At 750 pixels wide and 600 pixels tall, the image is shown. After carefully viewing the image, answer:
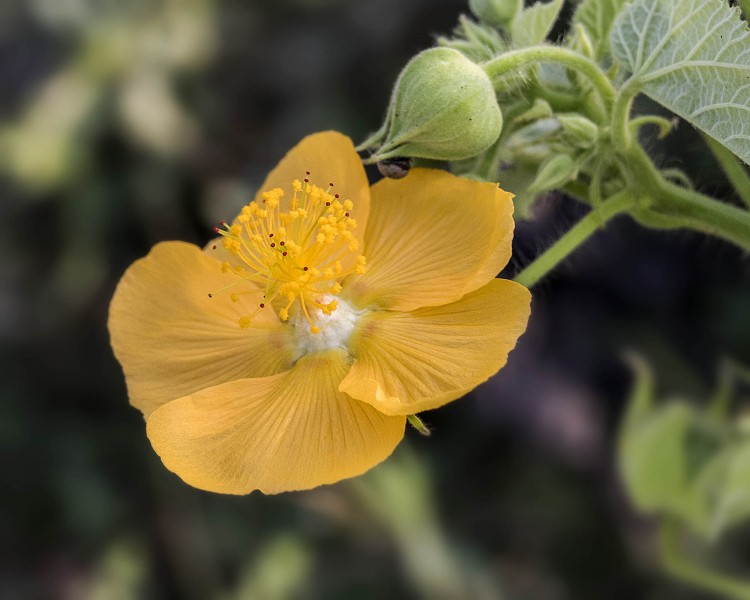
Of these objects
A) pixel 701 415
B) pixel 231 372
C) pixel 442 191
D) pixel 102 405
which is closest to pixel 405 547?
pixel 701 415

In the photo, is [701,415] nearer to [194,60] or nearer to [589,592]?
[589,592]

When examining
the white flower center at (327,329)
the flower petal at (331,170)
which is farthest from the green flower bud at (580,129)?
the white flower center at (327,329)

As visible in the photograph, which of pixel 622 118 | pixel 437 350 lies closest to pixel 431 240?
pixel 437 350

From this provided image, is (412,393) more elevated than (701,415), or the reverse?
(412,393)

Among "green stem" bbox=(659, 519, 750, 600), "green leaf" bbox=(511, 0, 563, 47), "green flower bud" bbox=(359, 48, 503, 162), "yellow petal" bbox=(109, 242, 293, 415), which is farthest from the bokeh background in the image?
"green flower bud" bbox=(359, 48, 503, 162)

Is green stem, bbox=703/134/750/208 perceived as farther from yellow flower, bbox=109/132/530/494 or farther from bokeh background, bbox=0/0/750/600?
bokeh background, bbox=0/0/750/600

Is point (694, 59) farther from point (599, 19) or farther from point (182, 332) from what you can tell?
point (182, 332)
